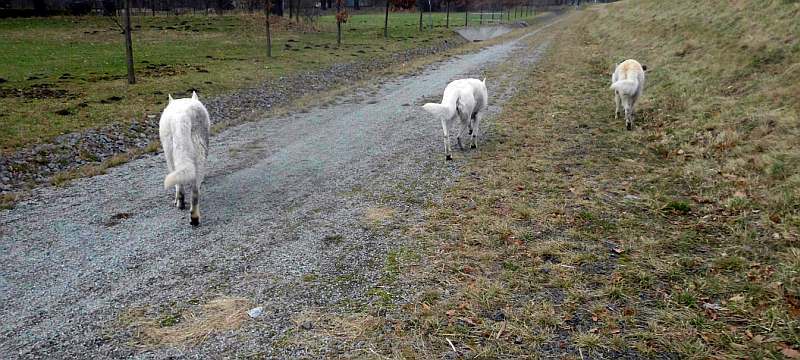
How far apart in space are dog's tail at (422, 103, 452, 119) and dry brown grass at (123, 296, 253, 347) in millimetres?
5207

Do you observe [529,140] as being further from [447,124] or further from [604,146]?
[447,124]

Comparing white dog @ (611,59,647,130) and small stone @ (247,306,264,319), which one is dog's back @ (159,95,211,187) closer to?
small stone @ (247,306,264,319)

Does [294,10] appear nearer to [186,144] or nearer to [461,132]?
[461,132]

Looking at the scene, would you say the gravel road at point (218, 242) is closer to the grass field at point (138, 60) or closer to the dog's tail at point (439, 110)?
the dog's tail at point (439, 110)

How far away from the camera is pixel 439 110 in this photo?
884cm

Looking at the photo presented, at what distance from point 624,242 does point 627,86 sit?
20.3 feet

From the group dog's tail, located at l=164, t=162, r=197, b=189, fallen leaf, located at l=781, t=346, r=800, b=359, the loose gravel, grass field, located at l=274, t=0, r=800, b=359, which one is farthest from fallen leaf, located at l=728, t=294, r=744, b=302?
the loose gravel

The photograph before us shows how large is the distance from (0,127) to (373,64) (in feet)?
57.0

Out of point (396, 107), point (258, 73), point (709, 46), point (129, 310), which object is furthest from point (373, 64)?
point (129, 310)

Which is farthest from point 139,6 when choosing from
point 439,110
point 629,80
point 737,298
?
point 737,298

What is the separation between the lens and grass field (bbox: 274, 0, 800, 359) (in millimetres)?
4215

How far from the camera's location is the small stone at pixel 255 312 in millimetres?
4551

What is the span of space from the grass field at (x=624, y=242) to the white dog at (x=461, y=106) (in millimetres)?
683

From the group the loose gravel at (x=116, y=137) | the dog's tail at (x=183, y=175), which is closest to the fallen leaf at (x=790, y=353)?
the dog's tail at (x=183, y=175)
